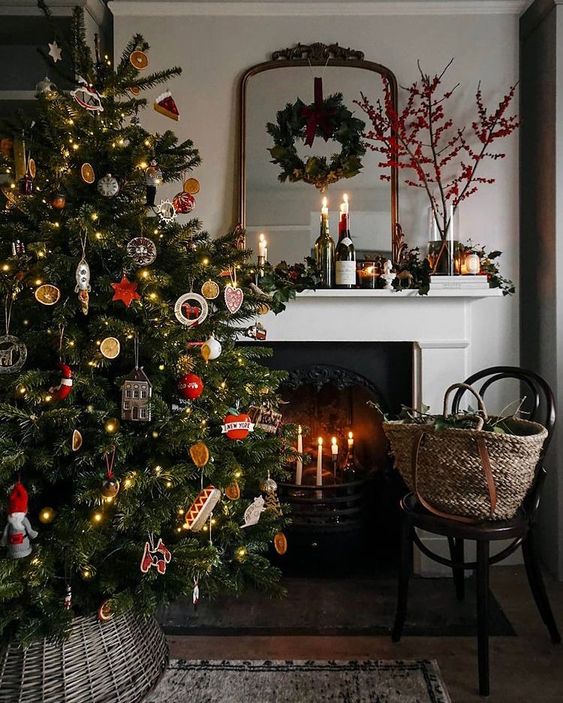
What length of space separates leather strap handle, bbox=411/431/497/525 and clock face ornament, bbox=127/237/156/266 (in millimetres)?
1010

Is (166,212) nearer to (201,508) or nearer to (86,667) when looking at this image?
(201,508)

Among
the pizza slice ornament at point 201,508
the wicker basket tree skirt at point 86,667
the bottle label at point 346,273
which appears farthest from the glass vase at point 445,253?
the wicker basket tree skirt at point 86,667

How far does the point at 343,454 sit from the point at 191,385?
145 cm

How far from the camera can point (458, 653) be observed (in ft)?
6.90

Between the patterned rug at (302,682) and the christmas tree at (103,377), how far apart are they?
325 millimetres

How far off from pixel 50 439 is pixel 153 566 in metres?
0.43

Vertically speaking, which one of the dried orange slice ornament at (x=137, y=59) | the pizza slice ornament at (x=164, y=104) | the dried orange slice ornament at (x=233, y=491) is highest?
the dried orange slice ornament at (x=137, y=59)

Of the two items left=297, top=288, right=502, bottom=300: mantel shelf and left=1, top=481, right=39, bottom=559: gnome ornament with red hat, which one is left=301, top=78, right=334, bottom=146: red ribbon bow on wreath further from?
left=1, top=481, right=39, bottom=559: gnome ornament with red hat

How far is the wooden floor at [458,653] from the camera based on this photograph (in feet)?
6.27

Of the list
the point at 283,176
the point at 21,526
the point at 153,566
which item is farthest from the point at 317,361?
the point at 21,526

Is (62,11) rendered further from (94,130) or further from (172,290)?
(172,290)

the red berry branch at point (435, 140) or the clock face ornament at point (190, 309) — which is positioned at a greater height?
the red berry branch at point (435, 140)

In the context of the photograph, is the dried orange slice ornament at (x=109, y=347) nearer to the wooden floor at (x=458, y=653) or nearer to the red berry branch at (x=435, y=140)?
the wooden floor at (x=458, y=653)

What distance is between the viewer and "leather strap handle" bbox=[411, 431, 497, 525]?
193cm
